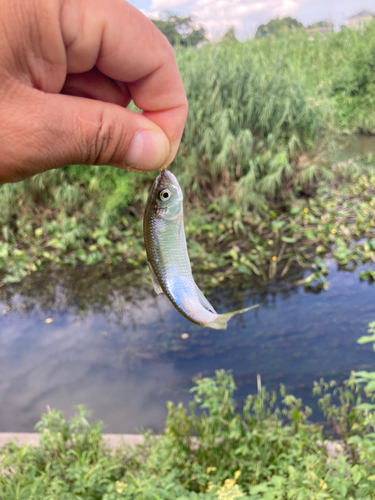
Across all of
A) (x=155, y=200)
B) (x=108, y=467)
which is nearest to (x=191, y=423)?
(x=108, y=467)

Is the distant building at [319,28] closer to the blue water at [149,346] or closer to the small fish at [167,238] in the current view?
the blue water at [149,346]

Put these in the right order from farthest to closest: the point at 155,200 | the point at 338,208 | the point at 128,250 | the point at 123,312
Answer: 1. the point at 338,208
2. the point at 128,250
3. the point at 123,312
4. the point at 155,200

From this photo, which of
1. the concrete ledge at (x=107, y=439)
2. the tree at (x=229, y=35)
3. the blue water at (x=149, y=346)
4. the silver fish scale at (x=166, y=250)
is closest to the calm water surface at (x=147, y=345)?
the blue water at (x=149, y=346)

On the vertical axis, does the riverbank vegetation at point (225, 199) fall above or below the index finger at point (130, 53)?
below

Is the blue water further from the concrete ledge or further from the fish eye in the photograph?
the fish eye

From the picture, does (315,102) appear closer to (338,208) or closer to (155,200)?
(338,208)

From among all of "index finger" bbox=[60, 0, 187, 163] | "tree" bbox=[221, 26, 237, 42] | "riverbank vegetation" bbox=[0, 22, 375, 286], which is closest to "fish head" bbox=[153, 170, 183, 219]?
"index finger" bbox=[60, 0, 187, 163]

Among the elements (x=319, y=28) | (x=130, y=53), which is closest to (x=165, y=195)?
(x=130, y=53)
